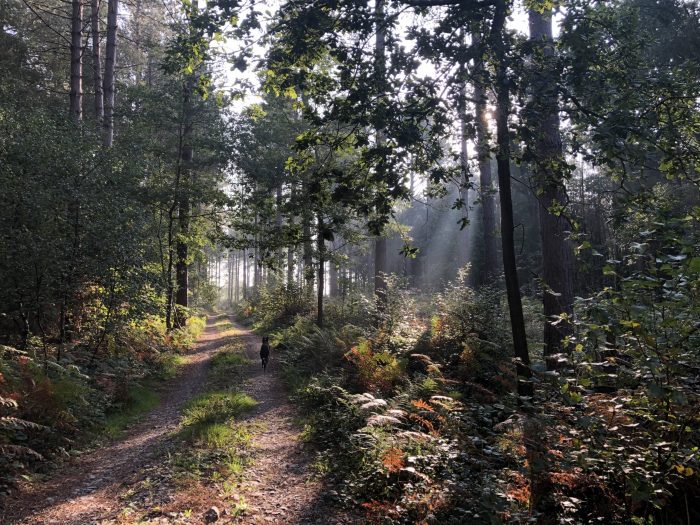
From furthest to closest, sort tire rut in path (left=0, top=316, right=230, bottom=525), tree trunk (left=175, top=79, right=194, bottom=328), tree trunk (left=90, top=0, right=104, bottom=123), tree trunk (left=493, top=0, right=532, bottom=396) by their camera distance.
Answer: tree trunk (left=175, top=79, right=194, bottom=328)
tree trunk (left=90, top=0, right=104, bottom=123)
tire rut in path (left=0, top=316, right=230, bottom=525)
tree trunk (left=493, top=0, right=532, bottom=396)

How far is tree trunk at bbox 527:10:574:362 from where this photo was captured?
4316 millimetres

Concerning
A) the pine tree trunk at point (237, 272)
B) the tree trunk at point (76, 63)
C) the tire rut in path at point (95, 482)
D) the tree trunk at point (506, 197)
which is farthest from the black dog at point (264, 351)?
the pine tree trunk at point (237, 272)

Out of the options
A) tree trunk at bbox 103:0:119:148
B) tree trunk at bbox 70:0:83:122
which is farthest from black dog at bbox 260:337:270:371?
tree trunk at bbox 70:0:83:122

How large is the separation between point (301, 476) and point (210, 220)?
56.0 ft

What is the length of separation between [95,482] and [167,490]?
1.34m

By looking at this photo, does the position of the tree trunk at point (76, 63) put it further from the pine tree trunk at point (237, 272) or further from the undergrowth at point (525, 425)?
the pine tree trunk at point (237, 272)

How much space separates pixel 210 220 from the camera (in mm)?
21391

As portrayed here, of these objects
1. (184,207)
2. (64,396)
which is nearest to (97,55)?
(184,207)

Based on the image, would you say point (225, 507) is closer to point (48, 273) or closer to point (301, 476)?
point (301, 476)

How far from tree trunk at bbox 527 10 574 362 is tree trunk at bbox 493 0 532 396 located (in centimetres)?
30

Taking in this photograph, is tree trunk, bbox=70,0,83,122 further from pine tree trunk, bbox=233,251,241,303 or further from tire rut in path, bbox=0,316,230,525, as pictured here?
pine tree trunk, bbox=233,251,241,303

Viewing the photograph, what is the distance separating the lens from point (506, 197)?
5273 mm

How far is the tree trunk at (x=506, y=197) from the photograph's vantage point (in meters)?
4.27

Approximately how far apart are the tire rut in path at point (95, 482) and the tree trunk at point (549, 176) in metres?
5.85
